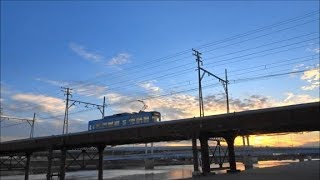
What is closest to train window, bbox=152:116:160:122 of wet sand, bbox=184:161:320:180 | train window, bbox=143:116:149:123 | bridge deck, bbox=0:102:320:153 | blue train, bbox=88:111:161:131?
blue train, bbox=88:111:161:131

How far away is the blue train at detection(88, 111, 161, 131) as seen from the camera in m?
56.3

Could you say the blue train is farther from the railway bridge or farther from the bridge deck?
the bridge deck

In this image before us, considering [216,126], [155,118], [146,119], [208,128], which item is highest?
[155,118]

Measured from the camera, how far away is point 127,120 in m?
59.5

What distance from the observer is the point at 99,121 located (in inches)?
2574

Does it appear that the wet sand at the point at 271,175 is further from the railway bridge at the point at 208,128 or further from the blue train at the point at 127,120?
the blue train at the point at 127,120

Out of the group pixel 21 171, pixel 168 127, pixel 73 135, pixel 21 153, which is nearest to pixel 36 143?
pixel 73 135

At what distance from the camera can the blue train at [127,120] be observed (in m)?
56.3

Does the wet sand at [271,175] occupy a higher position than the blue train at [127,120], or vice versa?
the blue train at [127,120]

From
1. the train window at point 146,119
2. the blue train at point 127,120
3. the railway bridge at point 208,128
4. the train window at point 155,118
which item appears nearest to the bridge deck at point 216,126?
the railway bridge at point 208,128

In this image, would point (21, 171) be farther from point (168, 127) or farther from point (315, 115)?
point (315, 115)

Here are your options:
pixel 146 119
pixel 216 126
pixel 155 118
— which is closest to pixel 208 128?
pixel 216 126

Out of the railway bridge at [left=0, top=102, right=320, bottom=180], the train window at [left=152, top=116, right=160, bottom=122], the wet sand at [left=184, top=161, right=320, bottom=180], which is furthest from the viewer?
the train window at [left=152, top=116, right=160, bottom=122]

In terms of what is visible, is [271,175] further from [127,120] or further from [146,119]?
[127,120]
